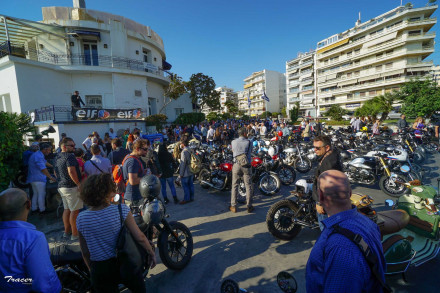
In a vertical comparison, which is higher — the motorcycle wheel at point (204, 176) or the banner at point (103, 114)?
the banner at point (103, 114)

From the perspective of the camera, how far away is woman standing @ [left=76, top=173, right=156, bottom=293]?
5.80ft

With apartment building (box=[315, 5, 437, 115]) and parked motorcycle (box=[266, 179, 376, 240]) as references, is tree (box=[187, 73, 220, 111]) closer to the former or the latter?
apartment building (box=[315, 5, 437, 115])

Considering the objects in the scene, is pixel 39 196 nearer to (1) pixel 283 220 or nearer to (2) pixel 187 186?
(2) pixel 187 186

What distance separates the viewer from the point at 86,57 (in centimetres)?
1956

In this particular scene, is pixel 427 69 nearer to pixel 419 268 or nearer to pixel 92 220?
pixel 419 268

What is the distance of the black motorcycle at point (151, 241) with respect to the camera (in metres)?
2.27

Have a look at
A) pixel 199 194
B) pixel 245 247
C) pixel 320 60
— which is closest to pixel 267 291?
pixel 245 247

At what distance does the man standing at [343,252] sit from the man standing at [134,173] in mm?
3094

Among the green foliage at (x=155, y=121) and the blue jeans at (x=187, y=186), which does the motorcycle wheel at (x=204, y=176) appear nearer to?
the blue jeans at (x=187, y=186)

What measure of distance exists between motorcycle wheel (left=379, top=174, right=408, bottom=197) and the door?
23103 millimetres

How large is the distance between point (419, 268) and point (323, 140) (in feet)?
6.99

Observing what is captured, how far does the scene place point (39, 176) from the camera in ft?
16.4

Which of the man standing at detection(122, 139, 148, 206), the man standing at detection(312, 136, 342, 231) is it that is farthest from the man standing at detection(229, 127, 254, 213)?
the man standing at detection(122, 139, 148, 206)

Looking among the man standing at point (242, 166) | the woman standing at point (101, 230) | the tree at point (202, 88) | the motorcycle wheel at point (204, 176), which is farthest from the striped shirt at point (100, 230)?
the tree at point (202, 88)
